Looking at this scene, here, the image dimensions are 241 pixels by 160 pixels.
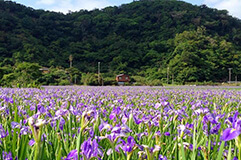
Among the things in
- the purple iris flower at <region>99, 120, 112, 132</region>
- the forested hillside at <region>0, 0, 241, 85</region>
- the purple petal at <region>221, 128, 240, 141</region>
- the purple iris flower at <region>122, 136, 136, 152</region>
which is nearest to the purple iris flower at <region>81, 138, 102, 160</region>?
the purple iris flower at <region>122, 136, 136, 152</region>

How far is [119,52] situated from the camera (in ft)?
244

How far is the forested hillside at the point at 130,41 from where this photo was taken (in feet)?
189

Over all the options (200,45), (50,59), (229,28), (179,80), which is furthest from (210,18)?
(50,59)

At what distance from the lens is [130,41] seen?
3268 inches

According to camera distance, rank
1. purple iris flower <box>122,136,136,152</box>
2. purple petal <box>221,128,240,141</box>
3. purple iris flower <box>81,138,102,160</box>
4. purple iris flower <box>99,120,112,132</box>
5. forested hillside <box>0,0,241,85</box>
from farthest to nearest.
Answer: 1. forested hillside <box>0,0,241,85</box>
2. purple iris flower <box>99,120,112,132</box>
3. purple iris flower <box>122,136,136,152</box>
4. purple iris flower <box>81,138,102,160</box>
5. purple petal <box>221,128,240,141</box>

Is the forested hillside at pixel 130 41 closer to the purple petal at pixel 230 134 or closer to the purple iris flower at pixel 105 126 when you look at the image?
the purple iris flower at pixel 105 126

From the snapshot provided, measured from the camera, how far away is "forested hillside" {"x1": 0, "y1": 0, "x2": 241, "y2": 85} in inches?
2272

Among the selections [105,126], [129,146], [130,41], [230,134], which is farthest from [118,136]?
[130,41]

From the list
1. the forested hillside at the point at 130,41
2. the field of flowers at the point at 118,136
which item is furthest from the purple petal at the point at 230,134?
the forested hillside at the point at 130,41

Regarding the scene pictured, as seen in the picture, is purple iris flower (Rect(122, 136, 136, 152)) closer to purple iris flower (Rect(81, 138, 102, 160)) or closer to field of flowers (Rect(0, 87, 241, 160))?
field of flowers (Rect(0, 87, 241, 160))

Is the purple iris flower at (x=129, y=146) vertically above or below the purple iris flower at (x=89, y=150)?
below

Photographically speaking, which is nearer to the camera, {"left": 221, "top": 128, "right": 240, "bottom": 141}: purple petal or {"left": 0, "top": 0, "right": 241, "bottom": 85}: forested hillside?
{"left": 221, "top": 128, "right": 240, "bottom": 141}: purple petal

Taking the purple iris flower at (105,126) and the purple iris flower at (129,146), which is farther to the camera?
the purple iris flower at (105,126)

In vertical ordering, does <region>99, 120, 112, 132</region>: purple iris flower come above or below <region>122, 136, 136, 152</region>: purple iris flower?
above
